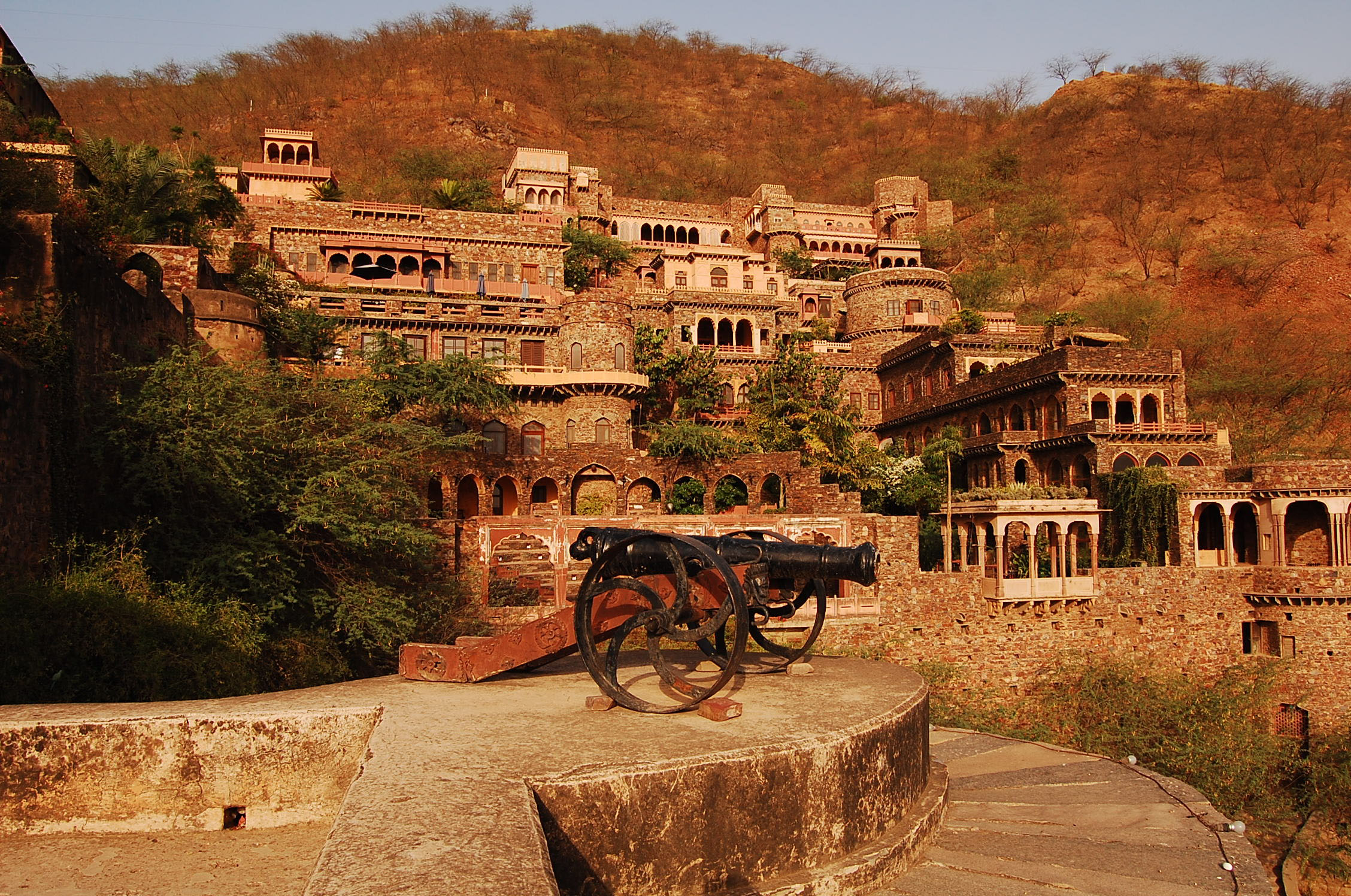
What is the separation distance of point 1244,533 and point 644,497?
18.7 m

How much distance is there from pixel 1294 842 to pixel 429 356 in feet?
91.8

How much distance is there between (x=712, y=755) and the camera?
15.8ft

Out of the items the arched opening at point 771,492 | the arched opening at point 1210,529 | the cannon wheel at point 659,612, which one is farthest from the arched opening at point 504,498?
the cannon wheel at point 659,612

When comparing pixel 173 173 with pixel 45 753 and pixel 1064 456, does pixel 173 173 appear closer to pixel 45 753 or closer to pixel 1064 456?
pixel 45 753

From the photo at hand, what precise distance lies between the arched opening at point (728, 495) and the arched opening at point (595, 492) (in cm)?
333

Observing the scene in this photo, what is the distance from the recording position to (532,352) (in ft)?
Answer: 111

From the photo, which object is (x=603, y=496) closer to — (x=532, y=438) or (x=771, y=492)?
(x=532, y=438)

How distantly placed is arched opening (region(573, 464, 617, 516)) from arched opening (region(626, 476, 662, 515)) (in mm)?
598

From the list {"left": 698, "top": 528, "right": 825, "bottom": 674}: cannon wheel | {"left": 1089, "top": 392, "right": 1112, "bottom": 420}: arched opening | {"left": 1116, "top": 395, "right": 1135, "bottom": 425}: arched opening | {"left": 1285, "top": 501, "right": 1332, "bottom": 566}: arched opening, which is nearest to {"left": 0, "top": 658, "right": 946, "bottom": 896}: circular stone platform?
{"left": 698, "top": 528, "right": 825, "bottom": 674}: cannon wheel

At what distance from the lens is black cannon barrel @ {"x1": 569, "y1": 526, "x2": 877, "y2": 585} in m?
6.61

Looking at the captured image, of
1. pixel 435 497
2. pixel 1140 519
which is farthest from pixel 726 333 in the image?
pixel 1140 519

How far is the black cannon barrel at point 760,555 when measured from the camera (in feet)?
21.7

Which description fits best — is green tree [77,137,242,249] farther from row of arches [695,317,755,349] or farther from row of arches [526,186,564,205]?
row of arches [526,186,564,205]

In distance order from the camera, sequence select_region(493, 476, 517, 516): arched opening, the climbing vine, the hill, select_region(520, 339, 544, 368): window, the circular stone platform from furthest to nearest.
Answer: the hill < select_region(520, 339, 544, 368): window < select_region(493, 476, 517, 516): arched opening < the climbing vine < the circular stone platform
